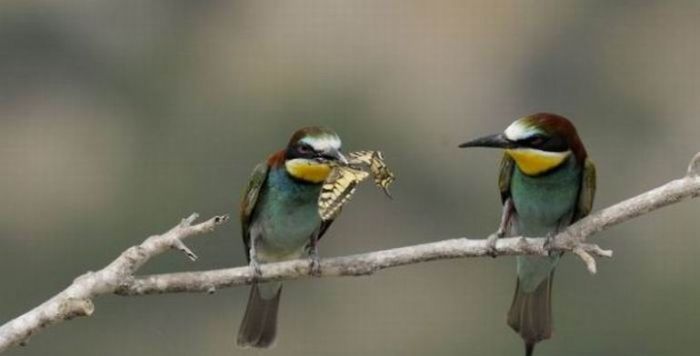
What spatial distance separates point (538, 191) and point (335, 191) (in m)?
0.46

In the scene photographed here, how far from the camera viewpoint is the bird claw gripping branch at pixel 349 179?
161 inches

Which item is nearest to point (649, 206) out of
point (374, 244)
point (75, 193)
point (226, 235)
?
point (226, 235)

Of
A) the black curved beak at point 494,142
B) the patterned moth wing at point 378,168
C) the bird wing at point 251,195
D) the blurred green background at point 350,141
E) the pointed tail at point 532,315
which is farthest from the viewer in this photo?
the blurred green background at point 350,141

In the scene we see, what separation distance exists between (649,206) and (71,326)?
39.5 ft

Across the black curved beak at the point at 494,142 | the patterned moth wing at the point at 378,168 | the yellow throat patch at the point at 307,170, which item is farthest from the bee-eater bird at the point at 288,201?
the black curved beak at the point at 494,142

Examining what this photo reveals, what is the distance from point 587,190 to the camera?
4445mm

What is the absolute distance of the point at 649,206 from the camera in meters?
3.86

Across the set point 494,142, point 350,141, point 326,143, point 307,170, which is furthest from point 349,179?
point 350,141

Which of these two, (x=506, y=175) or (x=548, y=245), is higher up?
(x=506, y=175)

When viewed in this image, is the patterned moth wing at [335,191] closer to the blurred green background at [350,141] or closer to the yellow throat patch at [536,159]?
the yellow throat patch at [536,159]

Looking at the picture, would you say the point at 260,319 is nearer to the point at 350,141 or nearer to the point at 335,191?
the point at 335,191

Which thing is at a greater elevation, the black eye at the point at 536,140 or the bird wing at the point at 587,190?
the black eye at the point at 536,140

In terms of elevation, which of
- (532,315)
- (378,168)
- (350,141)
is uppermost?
(350,141)

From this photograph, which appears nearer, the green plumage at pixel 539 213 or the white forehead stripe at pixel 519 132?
the white forehead stripe at pixel 519 132
